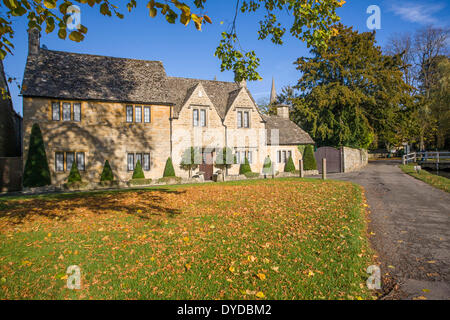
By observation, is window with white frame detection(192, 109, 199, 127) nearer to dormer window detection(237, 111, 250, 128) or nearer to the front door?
the front door

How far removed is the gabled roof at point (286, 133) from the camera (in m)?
32.9

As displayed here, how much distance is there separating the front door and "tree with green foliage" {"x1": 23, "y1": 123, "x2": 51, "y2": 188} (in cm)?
1307

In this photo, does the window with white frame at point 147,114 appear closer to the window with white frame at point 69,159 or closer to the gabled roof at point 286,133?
the window with white frame at point 69,159

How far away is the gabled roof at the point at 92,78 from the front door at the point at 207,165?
638 centimetres

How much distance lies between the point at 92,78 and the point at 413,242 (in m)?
26.0

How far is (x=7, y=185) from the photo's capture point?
21.9 metres

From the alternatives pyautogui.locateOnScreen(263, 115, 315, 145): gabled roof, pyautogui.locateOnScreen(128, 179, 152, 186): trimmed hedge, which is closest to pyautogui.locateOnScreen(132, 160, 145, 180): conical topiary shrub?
pyautogui.locateOnScreen(128, 179, 152, 186): trimmed hedge

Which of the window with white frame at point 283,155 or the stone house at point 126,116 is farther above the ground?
the stone house at point 126,116

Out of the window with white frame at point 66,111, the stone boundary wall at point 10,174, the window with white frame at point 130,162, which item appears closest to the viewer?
the stone boundary wall at point 10,174

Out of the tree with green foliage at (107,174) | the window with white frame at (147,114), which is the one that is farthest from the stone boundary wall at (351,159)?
the tree with green foliage at (107,174)

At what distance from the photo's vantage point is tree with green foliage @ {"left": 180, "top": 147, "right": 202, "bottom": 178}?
26.2 meters

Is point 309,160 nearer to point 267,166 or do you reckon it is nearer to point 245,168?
point 267,166

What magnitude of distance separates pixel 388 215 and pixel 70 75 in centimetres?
2568
